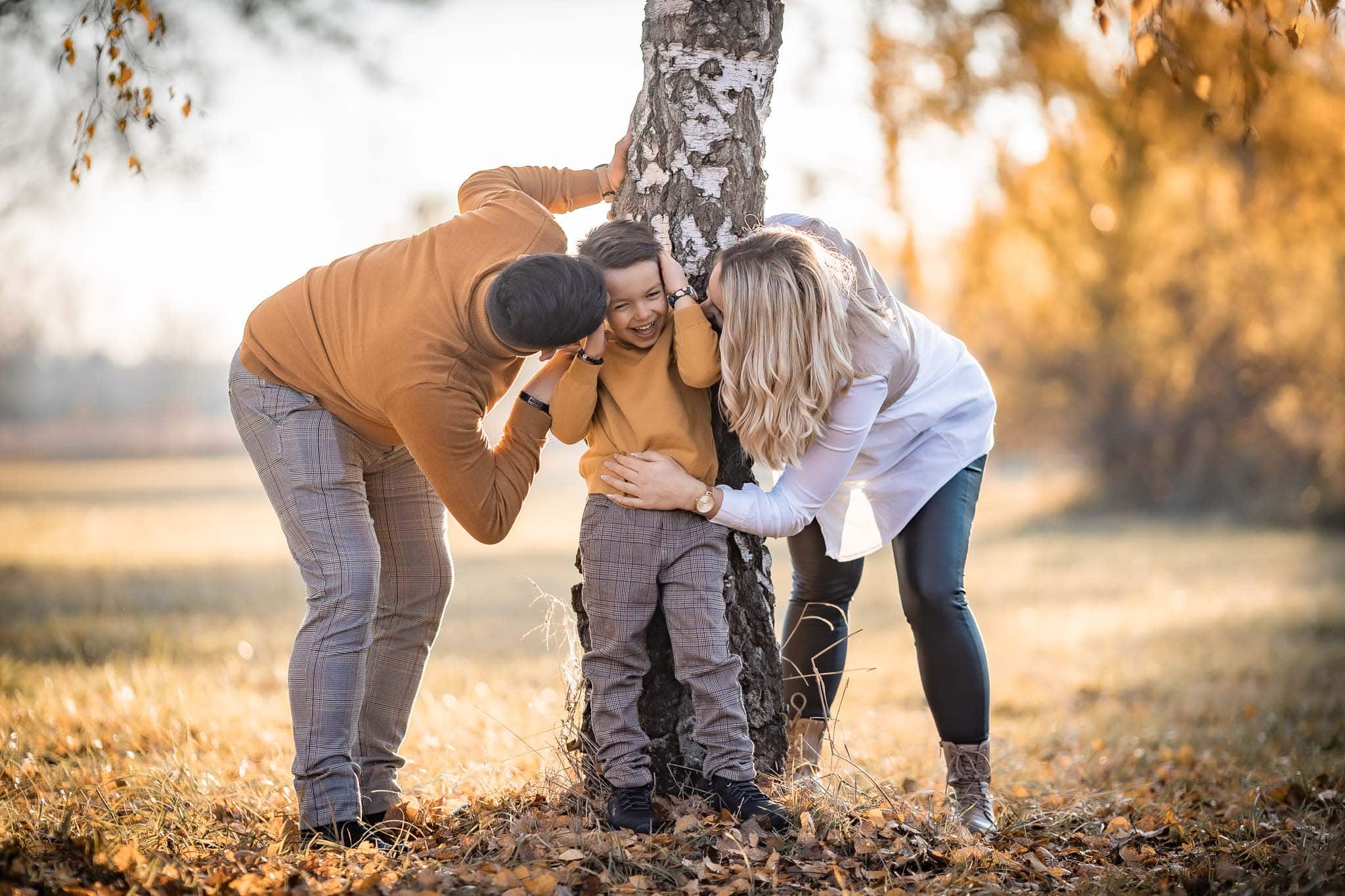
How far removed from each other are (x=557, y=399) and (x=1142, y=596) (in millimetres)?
8543

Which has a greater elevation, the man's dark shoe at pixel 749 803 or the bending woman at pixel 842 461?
the bending woman at pixel 842 461

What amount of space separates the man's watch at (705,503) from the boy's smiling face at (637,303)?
47 cm

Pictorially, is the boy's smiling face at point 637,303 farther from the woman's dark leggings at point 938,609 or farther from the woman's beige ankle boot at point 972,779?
the woman's beige ankle boot at point 972,779

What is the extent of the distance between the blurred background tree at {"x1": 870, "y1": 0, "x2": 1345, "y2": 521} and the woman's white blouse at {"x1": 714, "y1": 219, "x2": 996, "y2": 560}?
349 inches

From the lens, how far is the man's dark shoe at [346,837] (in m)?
3.17

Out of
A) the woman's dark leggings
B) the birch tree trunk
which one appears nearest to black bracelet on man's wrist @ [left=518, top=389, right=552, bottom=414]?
the birch tree trunk

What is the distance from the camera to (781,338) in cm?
314

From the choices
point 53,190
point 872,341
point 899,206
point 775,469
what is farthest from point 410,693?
point 899,206

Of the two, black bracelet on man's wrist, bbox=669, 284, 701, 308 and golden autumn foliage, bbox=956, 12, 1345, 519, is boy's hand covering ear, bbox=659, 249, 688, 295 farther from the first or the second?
golden autumn foliage, bbox=956, 12, 1345, 519

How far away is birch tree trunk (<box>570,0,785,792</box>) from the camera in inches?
140

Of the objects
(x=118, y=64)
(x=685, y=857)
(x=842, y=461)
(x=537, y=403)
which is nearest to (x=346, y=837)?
(x=685, y=857)

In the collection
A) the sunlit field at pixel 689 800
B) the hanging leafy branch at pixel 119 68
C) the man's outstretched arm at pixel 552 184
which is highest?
the hanging leafy branch at pixel 119 68

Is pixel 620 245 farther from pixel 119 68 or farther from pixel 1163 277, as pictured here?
pixel 1163 277

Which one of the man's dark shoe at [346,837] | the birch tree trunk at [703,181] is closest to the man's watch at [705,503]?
the birch tree trunk at [703,181]
